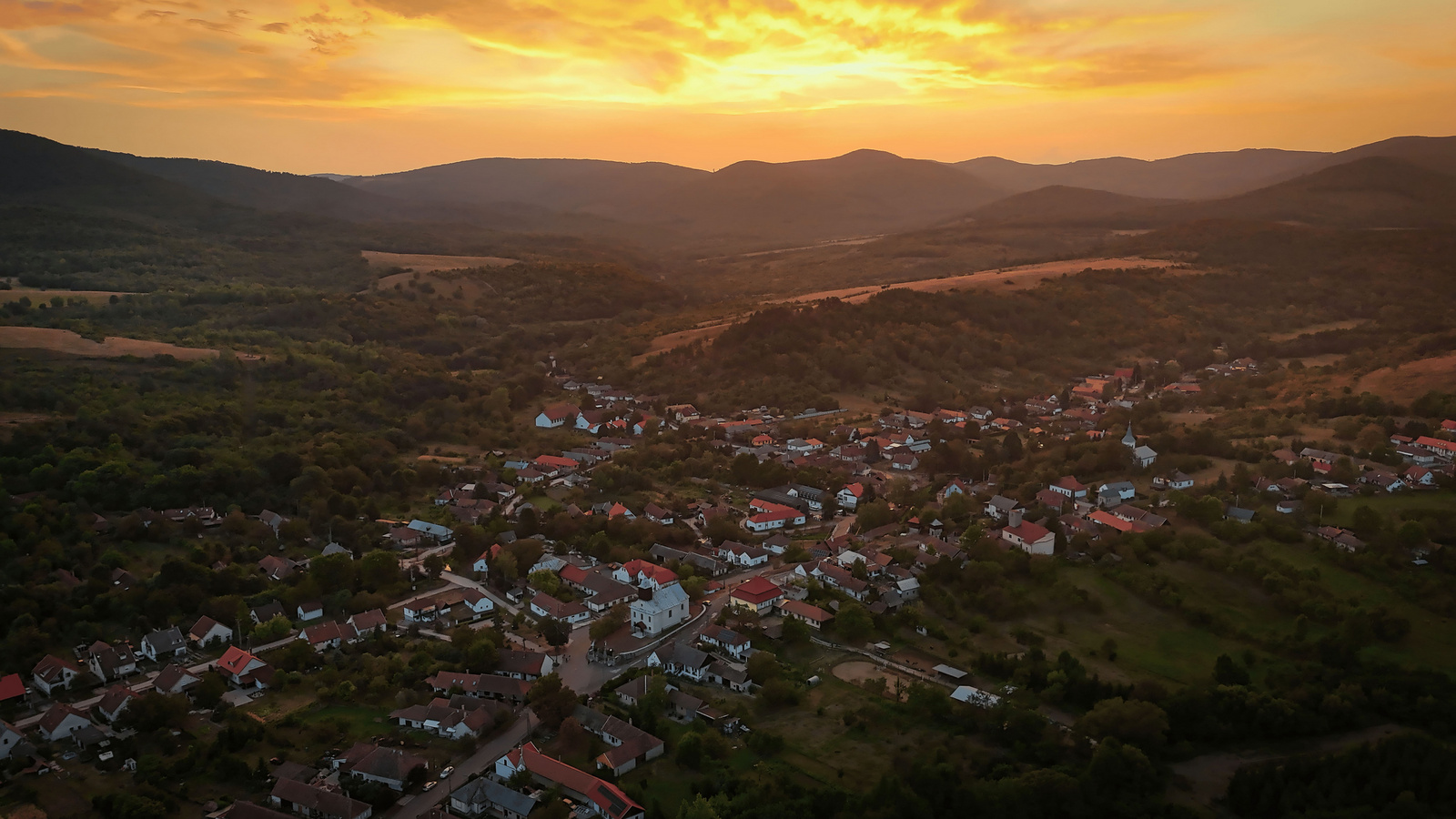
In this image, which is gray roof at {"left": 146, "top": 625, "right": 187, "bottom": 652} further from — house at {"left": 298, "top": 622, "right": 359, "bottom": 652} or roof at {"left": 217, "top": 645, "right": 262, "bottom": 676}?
house at {"left": 298, "top": 622, "right": 359, "bottom": 652}

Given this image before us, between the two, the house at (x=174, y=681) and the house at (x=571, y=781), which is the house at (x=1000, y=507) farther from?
the house at (x=174, y=681)

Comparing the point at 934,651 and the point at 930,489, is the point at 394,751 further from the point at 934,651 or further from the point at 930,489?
the point at 930,489

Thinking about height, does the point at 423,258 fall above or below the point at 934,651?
above

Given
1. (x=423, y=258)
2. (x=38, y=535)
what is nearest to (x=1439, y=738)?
(x=38, y=535)

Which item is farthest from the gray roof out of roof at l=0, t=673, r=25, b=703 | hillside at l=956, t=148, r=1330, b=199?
hillside at l=956, t=148, r=1330, b=199

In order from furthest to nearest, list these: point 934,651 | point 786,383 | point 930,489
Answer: point 786,383 < point 930,489 < point 934,651

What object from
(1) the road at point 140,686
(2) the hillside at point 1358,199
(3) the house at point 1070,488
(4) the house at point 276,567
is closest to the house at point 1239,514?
(3) the house at point 1070,488
